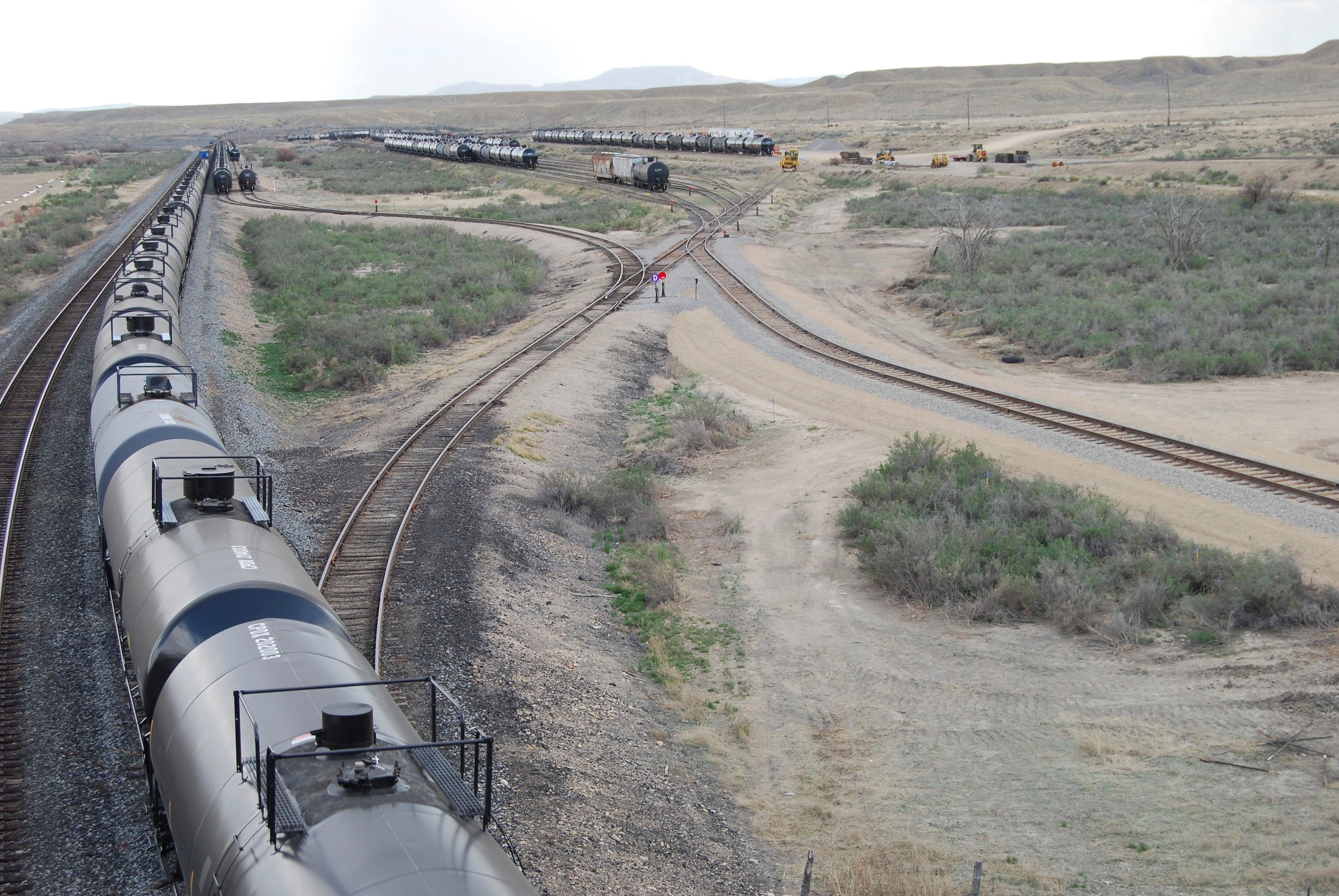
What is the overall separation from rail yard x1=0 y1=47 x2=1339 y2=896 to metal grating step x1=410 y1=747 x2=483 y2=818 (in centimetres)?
3

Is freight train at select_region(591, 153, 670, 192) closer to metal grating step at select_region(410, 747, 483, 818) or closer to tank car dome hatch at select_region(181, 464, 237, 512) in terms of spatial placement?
tank car dome hatch at select_region(181, 464, 237, 512)

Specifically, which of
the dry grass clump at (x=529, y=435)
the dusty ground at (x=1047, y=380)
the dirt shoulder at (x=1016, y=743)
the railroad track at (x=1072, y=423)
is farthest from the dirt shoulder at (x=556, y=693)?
the dusty ground at (x=1047, y=380)

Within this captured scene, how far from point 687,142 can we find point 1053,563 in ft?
297

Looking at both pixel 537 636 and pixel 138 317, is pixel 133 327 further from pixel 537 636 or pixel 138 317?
pixel 537 636

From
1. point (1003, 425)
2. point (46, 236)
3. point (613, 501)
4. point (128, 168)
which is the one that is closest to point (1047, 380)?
point (1003, 425)

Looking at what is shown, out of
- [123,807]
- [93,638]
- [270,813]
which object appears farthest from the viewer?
[93,638]

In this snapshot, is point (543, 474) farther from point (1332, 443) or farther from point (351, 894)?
point (1332, 443)

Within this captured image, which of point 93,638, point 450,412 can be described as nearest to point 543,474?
point 450,412

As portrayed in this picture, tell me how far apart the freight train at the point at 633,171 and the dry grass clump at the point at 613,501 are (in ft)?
170

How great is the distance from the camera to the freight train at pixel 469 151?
90.0 metres

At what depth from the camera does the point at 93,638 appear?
12867 millimetres

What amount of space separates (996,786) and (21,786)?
10.5 m

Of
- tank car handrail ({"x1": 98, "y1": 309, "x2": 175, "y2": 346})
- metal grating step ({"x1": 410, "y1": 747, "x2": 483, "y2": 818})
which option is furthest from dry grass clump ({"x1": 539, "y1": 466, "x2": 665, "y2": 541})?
metal grating step ({"x1": 410, "y1": 747, "x2": 483, "y2": 818})

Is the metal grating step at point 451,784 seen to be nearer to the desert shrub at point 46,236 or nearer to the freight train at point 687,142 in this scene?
the desert shrub at point 46,236
